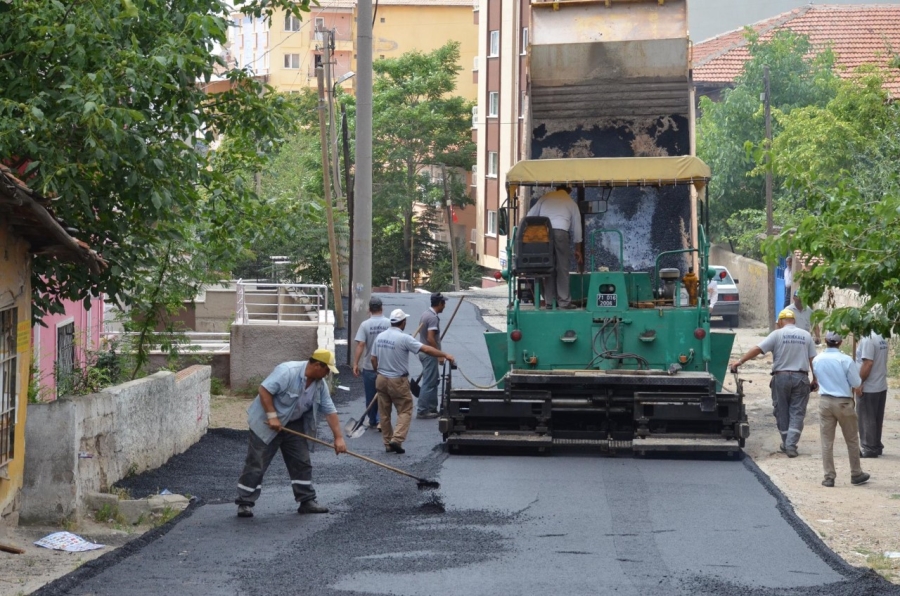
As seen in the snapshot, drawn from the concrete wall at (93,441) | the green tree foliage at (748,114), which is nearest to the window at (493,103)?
the green tree foliage at (748,114)

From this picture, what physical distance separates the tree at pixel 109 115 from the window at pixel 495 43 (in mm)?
34790

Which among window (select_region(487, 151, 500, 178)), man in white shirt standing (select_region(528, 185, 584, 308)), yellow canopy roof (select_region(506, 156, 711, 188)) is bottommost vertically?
man in white shirt standing (select_region(528, 185, 584, 308))

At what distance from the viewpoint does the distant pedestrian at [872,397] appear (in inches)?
499

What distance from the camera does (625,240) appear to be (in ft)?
44.0

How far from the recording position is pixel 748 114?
99.1 feet

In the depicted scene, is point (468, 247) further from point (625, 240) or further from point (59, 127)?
point (59, 127)

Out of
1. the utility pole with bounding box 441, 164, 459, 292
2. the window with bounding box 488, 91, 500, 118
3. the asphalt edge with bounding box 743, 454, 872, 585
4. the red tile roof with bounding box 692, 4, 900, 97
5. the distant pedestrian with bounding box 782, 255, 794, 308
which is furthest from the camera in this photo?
the window with bounding box 488, 91, 500, 118

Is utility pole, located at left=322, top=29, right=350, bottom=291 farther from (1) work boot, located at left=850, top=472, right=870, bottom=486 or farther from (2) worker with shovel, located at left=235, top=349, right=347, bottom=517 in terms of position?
(2) worker with shovel, located at left=235, top=349, right=347, bottom=517

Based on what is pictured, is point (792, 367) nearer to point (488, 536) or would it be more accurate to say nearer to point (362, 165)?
point (488, 536)

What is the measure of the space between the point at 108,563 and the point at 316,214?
539 centimetres

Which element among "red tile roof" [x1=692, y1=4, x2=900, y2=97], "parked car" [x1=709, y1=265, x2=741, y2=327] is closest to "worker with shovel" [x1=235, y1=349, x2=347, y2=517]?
"parked car" [x1=709, y1=265, x2=741, y2=327]

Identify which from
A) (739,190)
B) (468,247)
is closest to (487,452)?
(739,190)

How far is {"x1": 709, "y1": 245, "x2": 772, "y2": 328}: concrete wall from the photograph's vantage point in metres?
28.4

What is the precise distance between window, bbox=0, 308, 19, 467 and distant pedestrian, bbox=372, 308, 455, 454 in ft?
14.0
